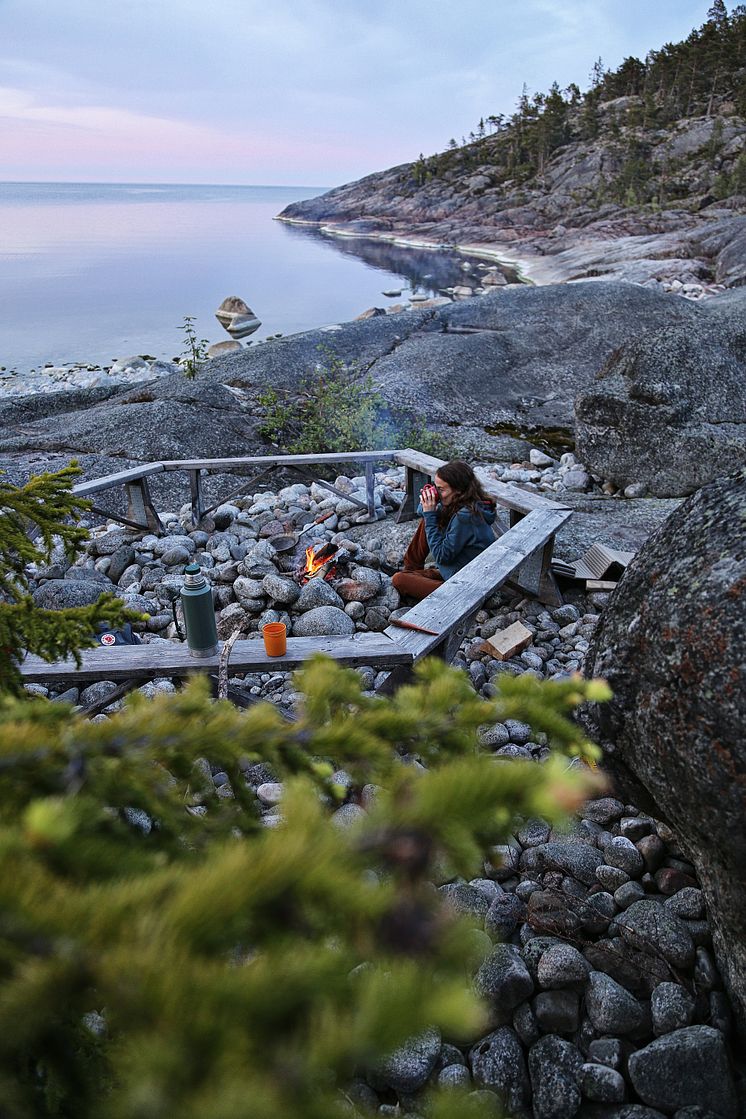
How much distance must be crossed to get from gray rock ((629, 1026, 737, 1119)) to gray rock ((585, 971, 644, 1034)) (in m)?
0.15

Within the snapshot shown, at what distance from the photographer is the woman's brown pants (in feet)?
18.5

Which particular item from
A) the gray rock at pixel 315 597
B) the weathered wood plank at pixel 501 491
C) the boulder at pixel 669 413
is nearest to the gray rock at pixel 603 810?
the gray rock at pixel 315 597

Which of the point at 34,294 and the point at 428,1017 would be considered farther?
the point at 34,294

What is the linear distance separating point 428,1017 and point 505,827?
48 cm

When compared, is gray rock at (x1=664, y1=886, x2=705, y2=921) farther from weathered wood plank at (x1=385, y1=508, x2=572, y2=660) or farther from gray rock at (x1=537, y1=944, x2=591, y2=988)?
weathered wood plank at (x1=385, y1=508, x2=572, y2=660)

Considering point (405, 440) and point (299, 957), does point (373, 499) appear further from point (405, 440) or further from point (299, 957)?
point (299, 957)

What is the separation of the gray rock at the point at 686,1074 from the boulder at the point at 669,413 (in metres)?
6.48

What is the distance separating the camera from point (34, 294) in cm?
3575

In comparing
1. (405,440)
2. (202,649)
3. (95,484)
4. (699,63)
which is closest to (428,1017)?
(202,649)

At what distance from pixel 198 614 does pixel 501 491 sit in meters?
3.46

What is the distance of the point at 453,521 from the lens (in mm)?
5402

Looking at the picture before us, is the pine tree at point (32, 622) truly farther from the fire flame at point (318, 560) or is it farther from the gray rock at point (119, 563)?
the gray rock at point (119, 563)

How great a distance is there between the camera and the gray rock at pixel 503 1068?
7.68 ft

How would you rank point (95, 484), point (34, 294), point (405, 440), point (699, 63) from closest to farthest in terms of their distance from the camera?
point (95, 484) < point (405, 440) < point (34, 294) < point (699, 63)
